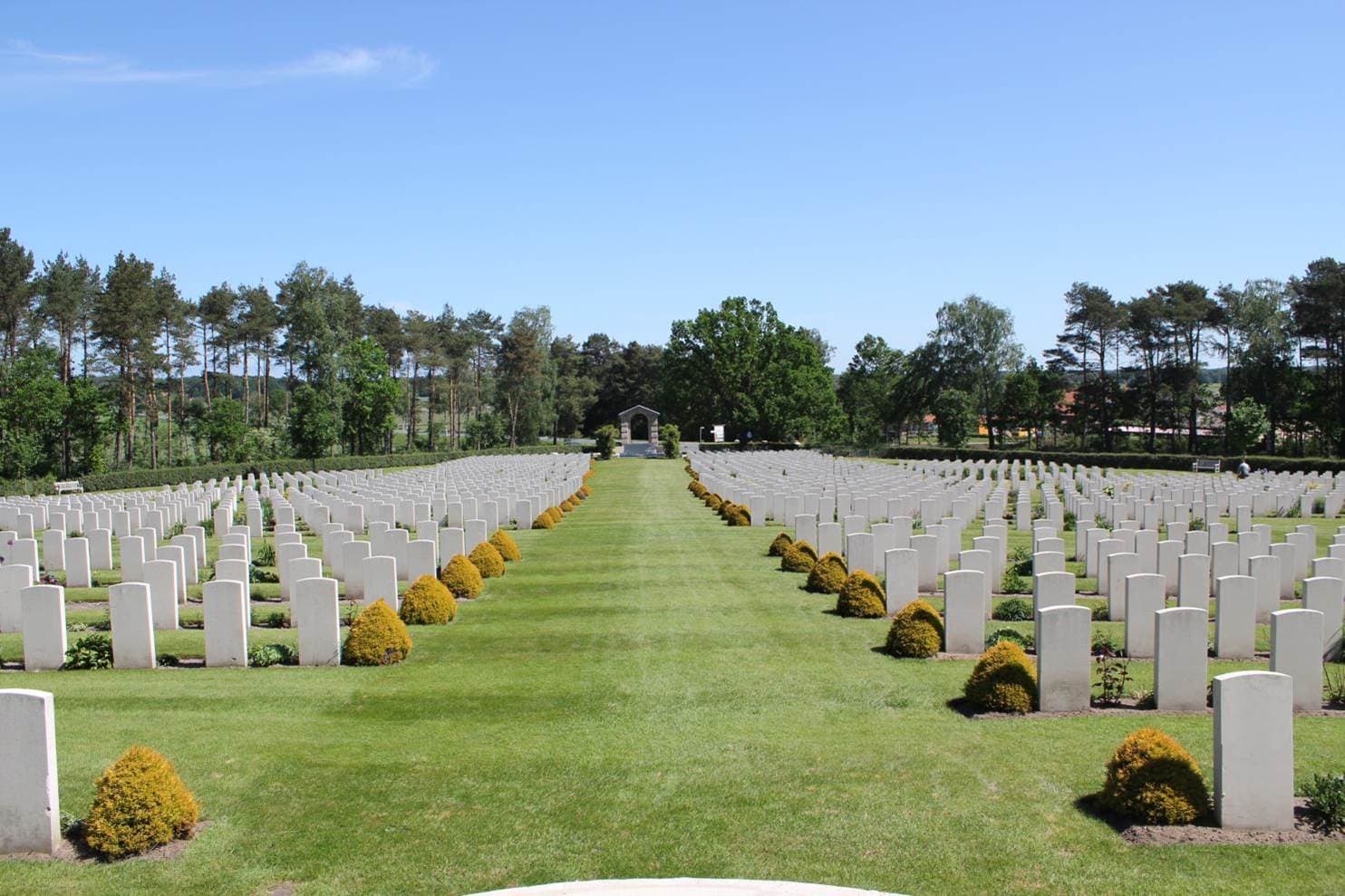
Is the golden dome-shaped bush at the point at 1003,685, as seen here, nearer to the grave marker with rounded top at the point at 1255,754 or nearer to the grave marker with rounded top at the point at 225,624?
the grave marker with rounded top at the point at 1255,754

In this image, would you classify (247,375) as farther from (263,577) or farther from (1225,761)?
(1225,761)

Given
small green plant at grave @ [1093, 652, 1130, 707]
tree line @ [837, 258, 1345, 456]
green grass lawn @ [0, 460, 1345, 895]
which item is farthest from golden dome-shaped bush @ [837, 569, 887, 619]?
tree line @ [837, 258, 1345, 456]

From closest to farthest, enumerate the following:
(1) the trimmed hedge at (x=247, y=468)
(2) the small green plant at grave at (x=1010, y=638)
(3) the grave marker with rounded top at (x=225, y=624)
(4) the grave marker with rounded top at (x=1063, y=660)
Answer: (4) the grave marker with rounded top at (x=1063, y=660) < (3) the grave marker with rounded top at (x=225, y=624) < (2) the small green plant at grave at (x=1010, y=638) < (1) the trimmed hedge at (x=247, y=468)

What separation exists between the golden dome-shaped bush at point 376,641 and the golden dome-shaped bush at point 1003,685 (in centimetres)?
702

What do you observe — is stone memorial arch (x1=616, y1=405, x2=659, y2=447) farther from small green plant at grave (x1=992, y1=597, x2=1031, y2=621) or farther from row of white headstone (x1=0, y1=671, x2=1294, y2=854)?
row of white headstone (x1=0, y1=671, x2=1294, y2=854)

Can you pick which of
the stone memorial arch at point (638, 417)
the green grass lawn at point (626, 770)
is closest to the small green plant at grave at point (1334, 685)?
the green grass lawn at point (626, 770)

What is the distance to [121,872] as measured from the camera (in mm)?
6922

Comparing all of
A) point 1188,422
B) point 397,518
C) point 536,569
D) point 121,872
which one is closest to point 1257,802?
point 121,872

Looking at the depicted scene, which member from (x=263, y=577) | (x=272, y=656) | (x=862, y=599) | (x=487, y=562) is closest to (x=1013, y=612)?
(x=862, y=599)

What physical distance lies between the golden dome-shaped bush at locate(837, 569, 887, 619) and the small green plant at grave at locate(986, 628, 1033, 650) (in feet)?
6.48

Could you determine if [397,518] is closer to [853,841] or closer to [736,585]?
[736,585]

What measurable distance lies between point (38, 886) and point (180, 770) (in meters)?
1.99

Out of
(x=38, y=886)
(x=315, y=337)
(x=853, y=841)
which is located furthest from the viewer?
(x=315, y=337)

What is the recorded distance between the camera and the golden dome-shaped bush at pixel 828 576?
57.8ft
